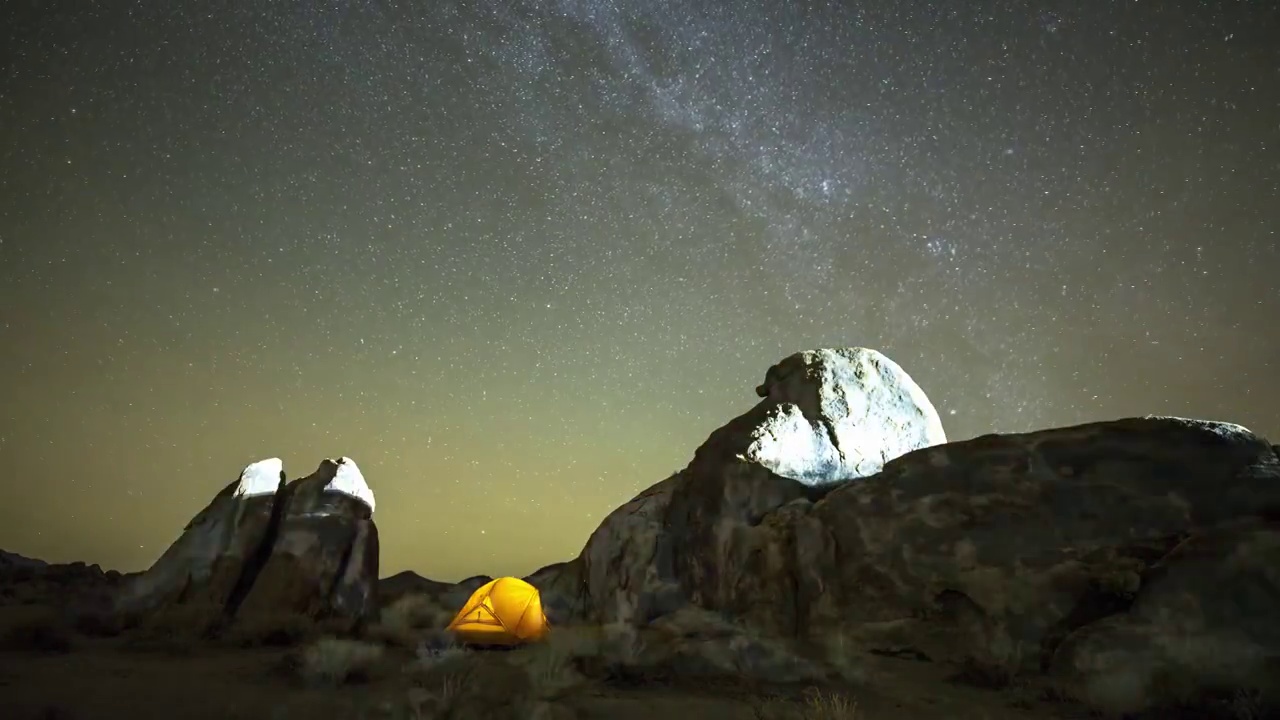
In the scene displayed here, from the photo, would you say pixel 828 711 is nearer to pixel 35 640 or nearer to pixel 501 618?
pixel 501 618

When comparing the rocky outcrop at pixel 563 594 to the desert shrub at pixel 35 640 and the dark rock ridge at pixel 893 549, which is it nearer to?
the dark rock ridge at pixel 893 549

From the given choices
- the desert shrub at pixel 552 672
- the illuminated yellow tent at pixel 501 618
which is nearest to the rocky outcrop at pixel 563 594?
the illuminated yellow tent at pixel 501 618

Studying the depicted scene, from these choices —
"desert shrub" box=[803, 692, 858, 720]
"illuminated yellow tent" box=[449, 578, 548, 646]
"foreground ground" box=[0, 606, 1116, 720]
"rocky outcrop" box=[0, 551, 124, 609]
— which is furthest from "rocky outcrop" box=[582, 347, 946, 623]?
"rocky outcrop" box=[0, 551, 124, 609]

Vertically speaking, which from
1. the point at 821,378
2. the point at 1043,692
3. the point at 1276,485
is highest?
the point at 821,378

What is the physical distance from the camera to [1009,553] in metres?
12.3

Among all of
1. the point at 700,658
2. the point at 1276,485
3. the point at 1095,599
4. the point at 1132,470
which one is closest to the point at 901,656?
the point at 1095,599

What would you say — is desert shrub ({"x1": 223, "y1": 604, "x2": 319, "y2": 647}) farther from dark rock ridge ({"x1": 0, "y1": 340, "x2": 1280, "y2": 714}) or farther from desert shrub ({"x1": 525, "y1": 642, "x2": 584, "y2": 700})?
desert shrub ({"x1": 525, "y1": 642, "x2": 584, "y2": 700})

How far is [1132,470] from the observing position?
1227 centimetres

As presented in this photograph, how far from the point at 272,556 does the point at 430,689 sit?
1034 cm

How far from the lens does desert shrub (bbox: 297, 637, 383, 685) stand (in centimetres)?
944

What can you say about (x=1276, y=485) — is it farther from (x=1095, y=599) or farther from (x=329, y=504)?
(x=329, y=504)

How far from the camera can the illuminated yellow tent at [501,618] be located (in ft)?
48.6

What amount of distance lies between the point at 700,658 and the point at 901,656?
4.01 m

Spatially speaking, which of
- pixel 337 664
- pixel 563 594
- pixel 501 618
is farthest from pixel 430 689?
pixel 563 594
